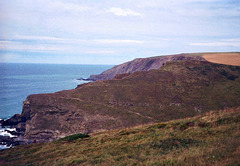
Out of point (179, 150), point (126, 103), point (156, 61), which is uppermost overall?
point (156, 61)

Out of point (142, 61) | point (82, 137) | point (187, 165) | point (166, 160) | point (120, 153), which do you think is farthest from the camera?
point (142, 61)

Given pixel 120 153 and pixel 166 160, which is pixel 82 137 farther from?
pixel 166 160

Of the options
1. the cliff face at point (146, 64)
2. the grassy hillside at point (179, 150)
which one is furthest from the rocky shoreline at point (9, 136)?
the cliff face at point (146, 64)

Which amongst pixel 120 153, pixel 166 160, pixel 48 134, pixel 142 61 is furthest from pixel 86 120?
pixel 142 61

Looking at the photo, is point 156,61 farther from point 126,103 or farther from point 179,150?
point 179,150

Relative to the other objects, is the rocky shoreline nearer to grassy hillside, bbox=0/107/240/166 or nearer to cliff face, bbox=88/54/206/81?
grassy hillside, bbox=0/107/240/166

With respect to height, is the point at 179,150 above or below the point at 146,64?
below

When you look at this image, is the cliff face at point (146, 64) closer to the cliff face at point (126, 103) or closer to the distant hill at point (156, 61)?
the distant hill at point (156, 61)

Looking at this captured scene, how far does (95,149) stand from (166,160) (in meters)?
7.05

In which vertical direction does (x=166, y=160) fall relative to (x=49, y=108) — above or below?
above

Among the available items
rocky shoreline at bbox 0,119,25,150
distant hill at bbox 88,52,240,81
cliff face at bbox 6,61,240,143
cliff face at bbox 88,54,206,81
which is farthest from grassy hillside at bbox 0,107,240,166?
cliff face at bbox 88,54,206,81

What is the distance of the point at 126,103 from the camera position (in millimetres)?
49312

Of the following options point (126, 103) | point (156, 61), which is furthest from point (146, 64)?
point (126, 103)

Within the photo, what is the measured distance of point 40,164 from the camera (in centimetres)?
1426
